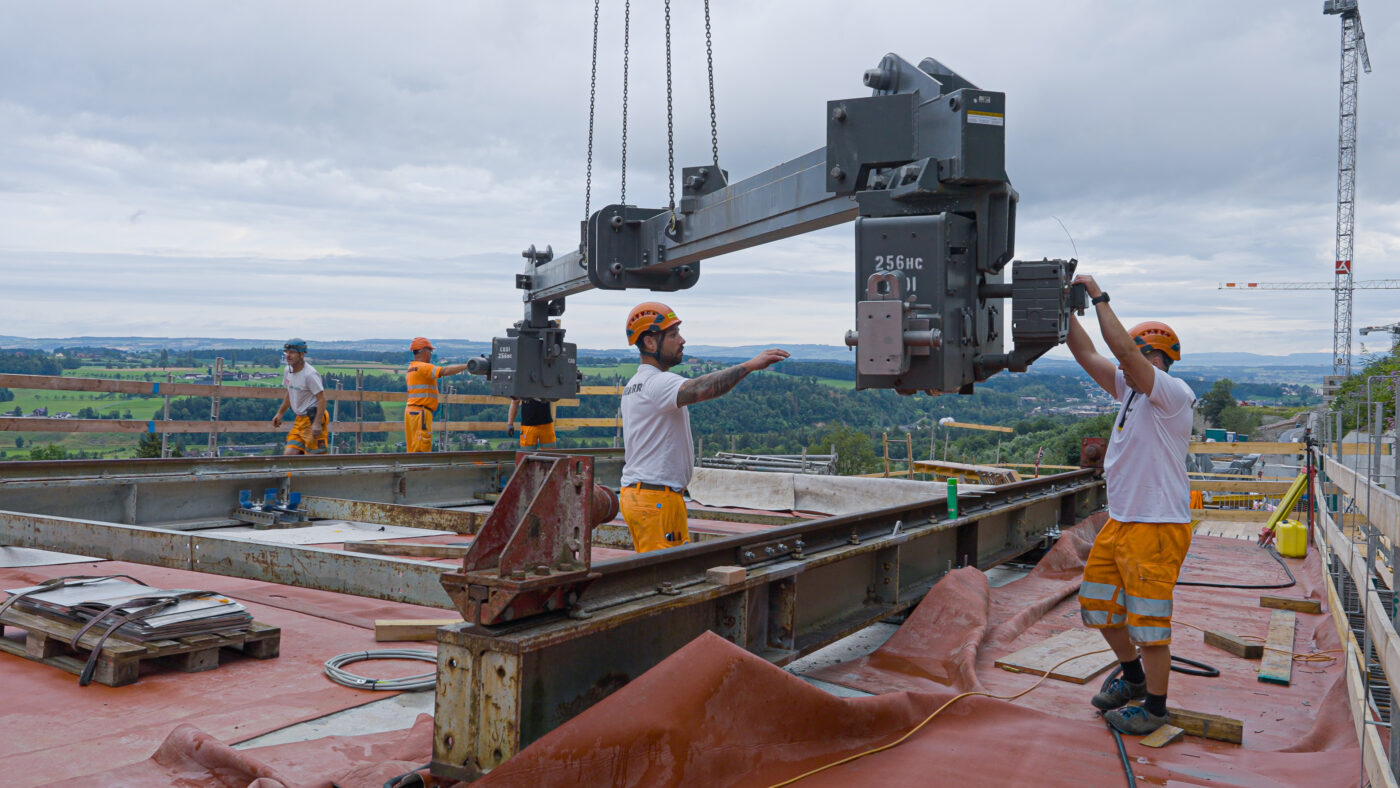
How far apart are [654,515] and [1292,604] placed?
15.7ft

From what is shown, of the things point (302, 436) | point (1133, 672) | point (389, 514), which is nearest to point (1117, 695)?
point (1133, 672)

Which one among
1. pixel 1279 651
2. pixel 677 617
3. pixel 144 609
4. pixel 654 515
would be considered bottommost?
pixel 1279 651

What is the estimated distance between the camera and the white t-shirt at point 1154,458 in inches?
159

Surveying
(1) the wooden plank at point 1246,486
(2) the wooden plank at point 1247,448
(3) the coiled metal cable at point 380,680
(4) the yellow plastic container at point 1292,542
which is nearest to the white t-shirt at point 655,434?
(3) the coiled metal cable at point 380,680

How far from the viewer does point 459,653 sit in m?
3.03

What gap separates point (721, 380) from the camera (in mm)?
→ 4750

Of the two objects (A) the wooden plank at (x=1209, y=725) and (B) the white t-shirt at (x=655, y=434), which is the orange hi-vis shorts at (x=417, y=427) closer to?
(B) the white t-shirt at (x=655, y=434)

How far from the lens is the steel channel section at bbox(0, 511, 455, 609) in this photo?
15.1 feet

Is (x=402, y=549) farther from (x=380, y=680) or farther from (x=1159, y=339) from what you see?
(x=1159, y=339)

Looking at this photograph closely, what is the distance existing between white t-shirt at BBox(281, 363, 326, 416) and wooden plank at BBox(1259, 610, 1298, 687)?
33.9 ft

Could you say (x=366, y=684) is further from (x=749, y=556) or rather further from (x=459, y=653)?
A: (x=749, y=556)

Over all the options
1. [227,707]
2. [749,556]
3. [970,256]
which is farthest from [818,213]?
[227,707]

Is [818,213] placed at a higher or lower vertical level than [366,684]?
higher

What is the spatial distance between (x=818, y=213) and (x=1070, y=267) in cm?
178
